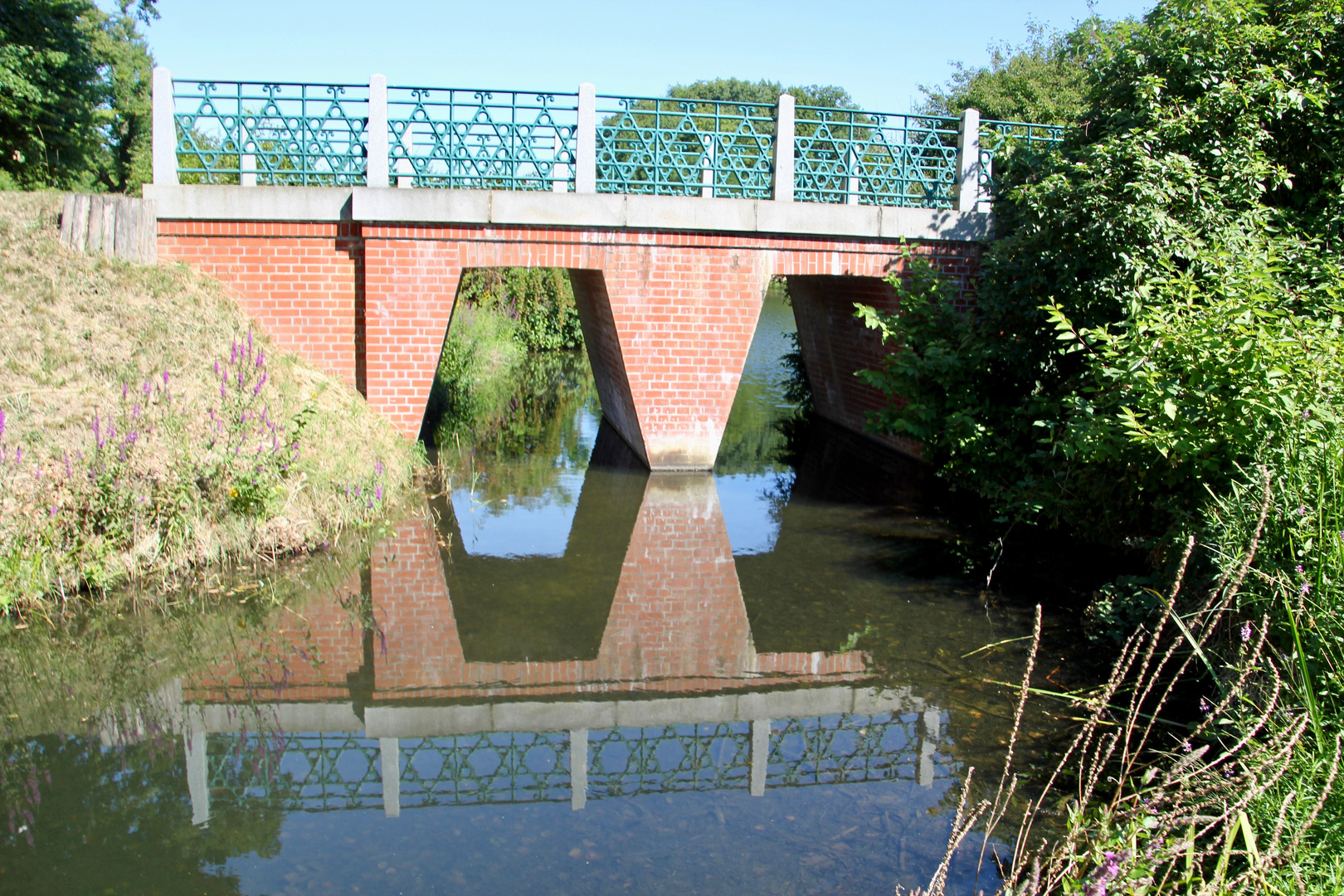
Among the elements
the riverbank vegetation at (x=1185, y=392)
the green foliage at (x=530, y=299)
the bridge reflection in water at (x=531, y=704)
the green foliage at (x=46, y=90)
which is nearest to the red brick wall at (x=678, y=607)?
the bridge reflection in water at (x=531, y=704)

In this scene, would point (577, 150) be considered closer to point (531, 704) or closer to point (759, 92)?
point (531, 704)

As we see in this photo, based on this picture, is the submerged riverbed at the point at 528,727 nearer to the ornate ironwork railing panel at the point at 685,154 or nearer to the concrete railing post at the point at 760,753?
the concrete railing post at the point at 760,753

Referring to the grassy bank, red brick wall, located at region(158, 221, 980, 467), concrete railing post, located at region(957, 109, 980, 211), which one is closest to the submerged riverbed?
the grassy bank

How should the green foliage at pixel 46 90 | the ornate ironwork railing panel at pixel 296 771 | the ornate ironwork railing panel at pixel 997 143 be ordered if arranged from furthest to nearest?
the green foliage at pixel 46 90, the ornate ironwork railing panel at pixel 997 143, the ornate ironwork railing panel at pixel 296 771

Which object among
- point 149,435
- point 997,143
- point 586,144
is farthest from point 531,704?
point 997,143

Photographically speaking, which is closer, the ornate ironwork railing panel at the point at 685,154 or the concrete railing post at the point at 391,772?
the concrete railing post at the point at 391,772

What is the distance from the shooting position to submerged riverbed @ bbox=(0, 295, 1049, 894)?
3.69 m

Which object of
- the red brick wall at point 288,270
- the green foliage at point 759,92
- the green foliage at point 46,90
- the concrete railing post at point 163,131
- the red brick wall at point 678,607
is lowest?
the red brick wall at point 678,607

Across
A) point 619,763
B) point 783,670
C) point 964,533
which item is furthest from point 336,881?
point 964,533

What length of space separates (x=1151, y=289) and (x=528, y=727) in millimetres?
5345

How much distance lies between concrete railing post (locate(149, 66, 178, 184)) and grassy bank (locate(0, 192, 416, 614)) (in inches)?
33.5

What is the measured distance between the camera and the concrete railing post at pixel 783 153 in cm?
984

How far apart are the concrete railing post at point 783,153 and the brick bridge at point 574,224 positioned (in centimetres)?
2

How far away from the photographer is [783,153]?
9.91m
